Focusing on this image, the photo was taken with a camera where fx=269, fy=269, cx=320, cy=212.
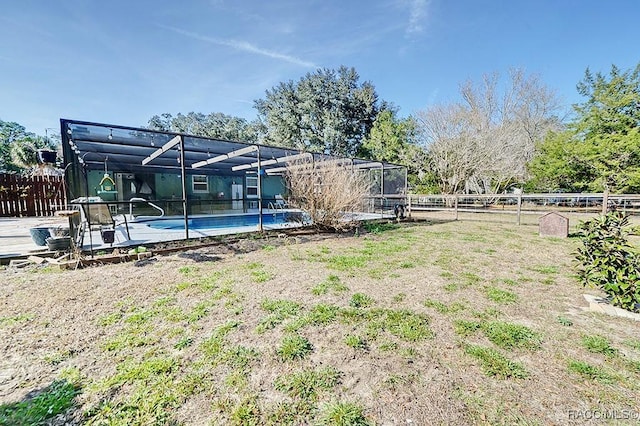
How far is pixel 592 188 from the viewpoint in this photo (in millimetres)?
15938

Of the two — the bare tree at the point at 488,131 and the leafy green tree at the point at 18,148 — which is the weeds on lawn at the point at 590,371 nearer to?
the leafy green tree at the point at 18,148

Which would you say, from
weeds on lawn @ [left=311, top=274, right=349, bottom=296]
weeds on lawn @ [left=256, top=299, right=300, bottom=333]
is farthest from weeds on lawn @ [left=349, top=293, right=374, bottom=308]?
weeds on lawn @ [left=256, top=299, right=300, bottom=333]

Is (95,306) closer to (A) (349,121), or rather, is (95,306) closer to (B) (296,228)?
(B) (296,228)

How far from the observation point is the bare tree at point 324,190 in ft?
24.7

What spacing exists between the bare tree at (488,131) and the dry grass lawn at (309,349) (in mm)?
14496

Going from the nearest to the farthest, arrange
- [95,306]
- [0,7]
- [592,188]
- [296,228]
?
[95,306] → [0,7] → [296,228] → [592,188]

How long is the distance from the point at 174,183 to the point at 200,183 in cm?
132

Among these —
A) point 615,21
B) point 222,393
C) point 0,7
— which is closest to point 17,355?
point 222,393

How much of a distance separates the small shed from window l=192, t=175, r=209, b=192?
15.3m

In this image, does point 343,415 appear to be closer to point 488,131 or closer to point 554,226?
point 554,226

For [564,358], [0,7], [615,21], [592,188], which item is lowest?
[564,358]

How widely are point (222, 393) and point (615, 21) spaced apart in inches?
792

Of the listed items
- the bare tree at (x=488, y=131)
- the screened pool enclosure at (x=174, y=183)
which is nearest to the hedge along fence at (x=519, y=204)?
the bare tree at (x=488, y=131)

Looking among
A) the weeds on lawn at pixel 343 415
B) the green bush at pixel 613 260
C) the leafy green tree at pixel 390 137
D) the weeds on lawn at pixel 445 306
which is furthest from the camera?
the leafy green tree at pixel 390 137
